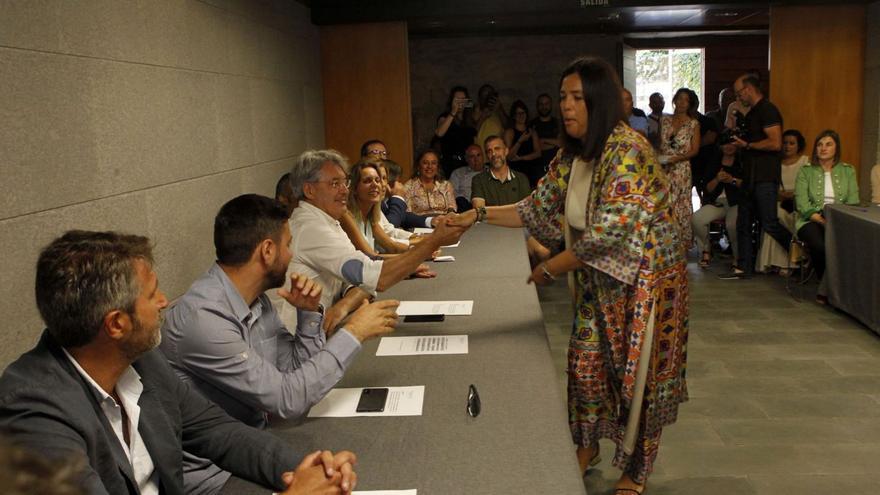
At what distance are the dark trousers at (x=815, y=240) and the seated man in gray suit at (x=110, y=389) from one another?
16.8 ft

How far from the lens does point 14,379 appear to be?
1339 millimetres

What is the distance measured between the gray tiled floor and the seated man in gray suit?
5.62 ft

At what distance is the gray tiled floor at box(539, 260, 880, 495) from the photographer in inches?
120

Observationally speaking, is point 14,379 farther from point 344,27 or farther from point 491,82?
point 491,82

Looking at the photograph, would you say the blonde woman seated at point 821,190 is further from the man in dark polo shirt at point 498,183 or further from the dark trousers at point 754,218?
the man in dark polo shirt at point 498,183

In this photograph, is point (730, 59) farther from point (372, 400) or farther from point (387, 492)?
point (387, 492)

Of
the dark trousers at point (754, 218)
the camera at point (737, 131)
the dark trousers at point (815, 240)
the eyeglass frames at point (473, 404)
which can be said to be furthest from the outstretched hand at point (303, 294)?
the camera at point (737, 131)

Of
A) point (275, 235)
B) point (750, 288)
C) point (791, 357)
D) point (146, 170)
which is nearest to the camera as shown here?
point (275, 235)

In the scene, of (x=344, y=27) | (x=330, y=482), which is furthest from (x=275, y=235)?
(x=344, y=27)

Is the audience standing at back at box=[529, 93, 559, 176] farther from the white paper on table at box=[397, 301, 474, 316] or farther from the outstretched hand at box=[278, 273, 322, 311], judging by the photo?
the outstretched hand at box=[278, 273, 322, 311]

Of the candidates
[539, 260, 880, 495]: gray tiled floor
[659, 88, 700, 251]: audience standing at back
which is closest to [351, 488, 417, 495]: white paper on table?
[539, 260, 880, 495]: gray tiled floor

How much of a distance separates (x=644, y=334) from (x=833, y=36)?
19.2 feet

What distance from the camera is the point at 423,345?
2.51 m

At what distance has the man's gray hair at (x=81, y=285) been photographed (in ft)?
4.64
